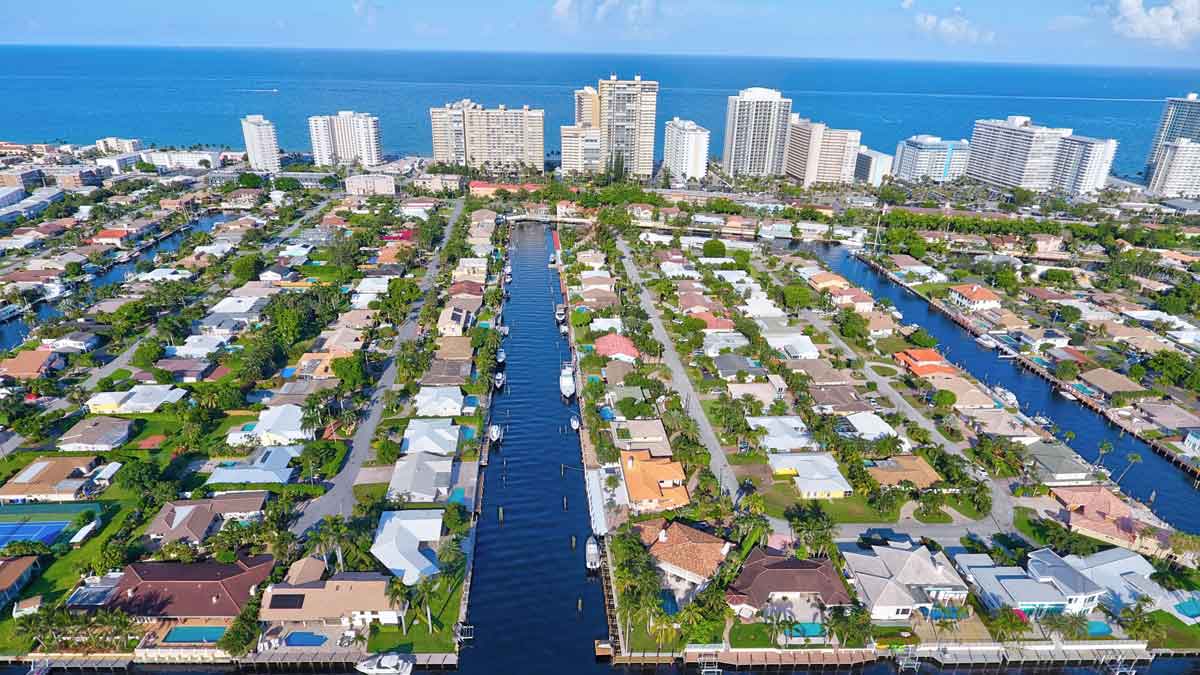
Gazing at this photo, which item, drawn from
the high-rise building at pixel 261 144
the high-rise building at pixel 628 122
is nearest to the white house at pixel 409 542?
the high-rise building at pixel 628 122

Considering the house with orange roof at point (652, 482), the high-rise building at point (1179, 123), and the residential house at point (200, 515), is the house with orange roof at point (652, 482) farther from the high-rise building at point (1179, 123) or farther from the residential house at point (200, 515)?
the high-rise building at point (1179, 123)

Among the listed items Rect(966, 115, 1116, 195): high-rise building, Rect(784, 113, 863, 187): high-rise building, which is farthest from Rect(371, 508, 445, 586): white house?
Rect(966, 115, 1116, 195): high-rise building

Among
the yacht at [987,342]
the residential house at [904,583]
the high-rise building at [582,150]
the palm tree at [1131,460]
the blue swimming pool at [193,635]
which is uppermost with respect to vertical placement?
the high-rise building at [582,150]

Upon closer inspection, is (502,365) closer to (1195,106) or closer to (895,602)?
(895,602)

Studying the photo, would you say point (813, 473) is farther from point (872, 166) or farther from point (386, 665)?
point (872, 166)

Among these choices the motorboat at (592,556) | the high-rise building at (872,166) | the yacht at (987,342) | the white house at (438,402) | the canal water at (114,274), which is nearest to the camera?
the motorboat at (592,556)

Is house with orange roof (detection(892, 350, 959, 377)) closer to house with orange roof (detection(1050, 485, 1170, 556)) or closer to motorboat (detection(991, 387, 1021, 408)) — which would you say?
motorboat (detection(991, 387, 1021, 408))

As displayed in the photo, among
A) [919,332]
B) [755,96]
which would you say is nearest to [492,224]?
[919,332]
